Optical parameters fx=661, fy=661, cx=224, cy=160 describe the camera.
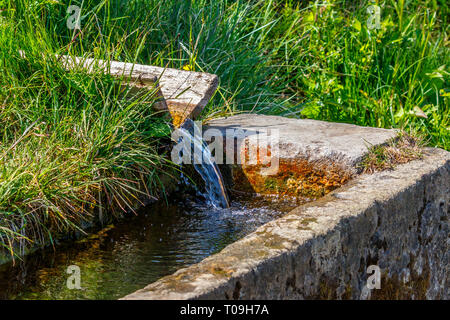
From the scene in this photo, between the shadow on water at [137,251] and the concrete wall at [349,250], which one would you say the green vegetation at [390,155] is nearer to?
the concrete wall at [349,250]

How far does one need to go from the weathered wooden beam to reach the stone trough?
0.25 m

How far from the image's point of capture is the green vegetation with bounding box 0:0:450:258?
290 cm

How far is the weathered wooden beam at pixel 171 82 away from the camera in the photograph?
3434 mm

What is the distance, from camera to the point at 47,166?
2852mm

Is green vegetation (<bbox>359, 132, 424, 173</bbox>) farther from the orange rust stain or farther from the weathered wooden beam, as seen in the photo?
the weathered wooden beam

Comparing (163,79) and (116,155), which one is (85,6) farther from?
(116,155)

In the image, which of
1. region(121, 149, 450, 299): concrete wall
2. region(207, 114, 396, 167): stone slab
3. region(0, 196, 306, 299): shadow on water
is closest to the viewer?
region(121, 149, 450, 299): concrete wall

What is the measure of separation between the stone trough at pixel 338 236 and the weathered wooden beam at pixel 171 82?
0.81ft

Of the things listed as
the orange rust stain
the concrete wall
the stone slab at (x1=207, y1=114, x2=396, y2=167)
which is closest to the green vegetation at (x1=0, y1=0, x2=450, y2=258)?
the stone slab at (x1=207, y1=114, x2=396, y2=167)

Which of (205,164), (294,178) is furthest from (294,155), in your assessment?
(205,164)

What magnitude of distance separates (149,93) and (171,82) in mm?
310

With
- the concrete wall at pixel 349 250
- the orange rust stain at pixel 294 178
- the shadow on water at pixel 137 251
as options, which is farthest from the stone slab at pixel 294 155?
the concrete wall at pixel 349 250

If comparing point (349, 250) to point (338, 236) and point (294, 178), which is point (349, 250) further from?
point (294, 178)

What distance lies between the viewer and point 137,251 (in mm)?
2812
